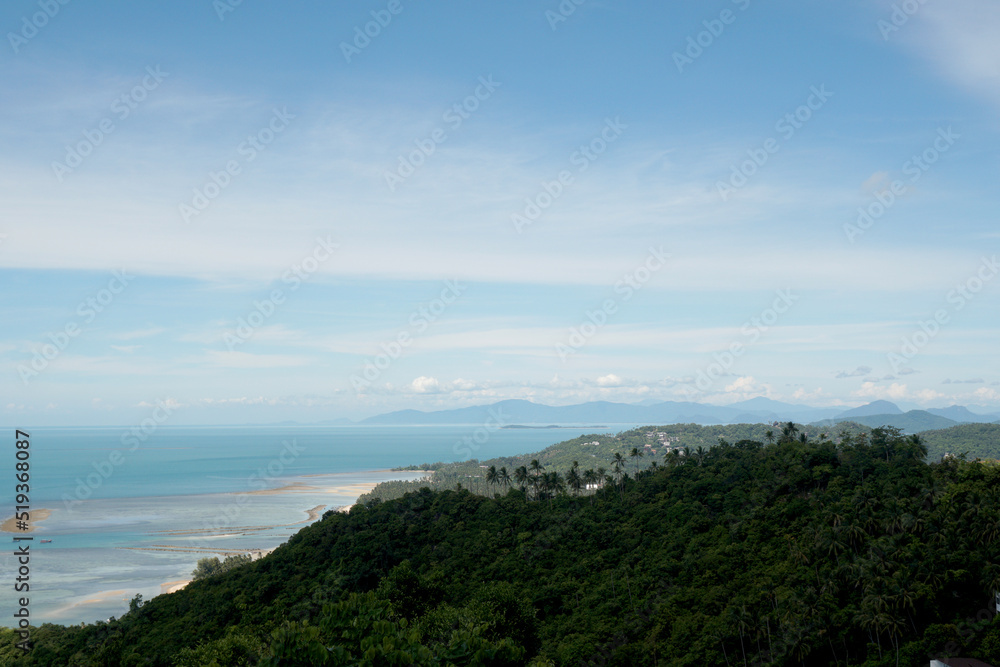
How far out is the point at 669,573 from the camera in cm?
5134

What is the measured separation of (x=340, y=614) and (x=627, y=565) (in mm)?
43644

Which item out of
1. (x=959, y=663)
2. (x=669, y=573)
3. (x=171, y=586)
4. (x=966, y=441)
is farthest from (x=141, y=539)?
(x=966, y=441)

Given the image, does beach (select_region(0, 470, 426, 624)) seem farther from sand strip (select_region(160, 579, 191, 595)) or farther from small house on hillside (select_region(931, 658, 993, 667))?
small house on hillside (select_region(931, 658, 993, 667))

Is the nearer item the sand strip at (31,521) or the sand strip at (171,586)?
the sand strip at (171,586)

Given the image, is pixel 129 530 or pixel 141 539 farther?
pixel 129 530

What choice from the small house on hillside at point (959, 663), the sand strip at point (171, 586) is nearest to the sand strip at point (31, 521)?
the sand strip at point (171, 586)

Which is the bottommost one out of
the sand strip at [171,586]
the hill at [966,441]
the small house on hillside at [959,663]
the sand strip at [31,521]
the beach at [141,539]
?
the hill at [966,441]

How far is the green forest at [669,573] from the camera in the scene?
3809cm

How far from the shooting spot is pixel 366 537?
211 feet

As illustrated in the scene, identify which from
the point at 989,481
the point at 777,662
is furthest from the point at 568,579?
the point at 989,481

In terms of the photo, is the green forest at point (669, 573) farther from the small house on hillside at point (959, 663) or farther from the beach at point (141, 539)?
the beach at point (141, 539)

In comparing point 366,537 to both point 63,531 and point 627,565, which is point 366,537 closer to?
point 627,565

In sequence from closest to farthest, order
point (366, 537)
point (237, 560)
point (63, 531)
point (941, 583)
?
point (941, 583) → point (366, 537) → point (237, 560) → point (63, 531)

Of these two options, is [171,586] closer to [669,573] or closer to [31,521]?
[669,573]
